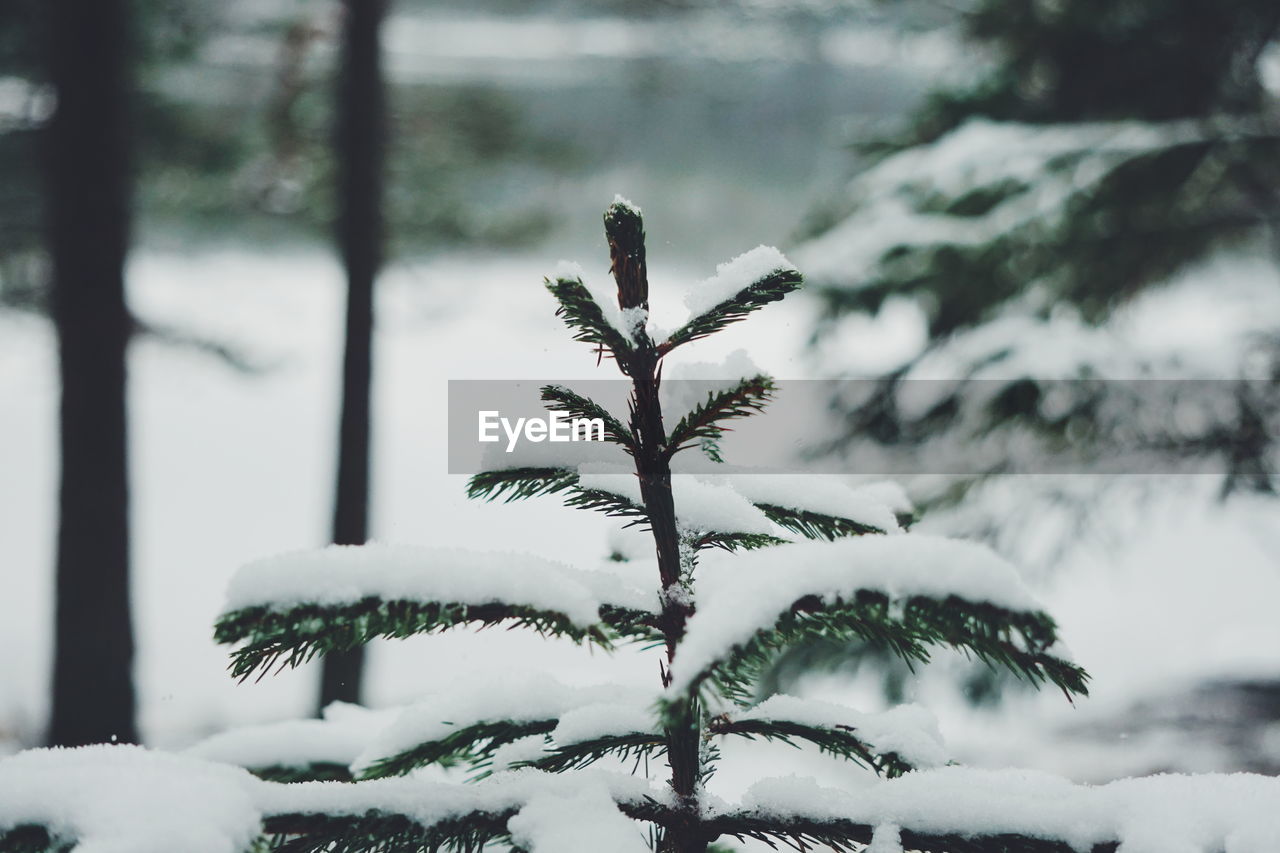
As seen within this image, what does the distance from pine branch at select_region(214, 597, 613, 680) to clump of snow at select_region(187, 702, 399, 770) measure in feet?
1.43

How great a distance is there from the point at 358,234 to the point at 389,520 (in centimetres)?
521

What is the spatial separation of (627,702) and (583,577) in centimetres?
18

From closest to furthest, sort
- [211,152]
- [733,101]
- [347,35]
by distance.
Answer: [347,35]
[211,152]
[733,101]

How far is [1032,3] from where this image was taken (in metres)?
4.40

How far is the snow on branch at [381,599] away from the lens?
0.69 meters

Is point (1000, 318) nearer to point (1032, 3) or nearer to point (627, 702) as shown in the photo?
point (1032, 3)

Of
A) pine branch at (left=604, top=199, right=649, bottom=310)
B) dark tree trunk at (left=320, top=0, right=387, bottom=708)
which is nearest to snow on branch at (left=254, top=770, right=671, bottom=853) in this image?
pine branch at (left=604, top=199, right=649, bottom=310)

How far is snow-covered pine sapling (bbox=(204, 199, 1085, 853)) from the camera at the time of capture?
0.68m

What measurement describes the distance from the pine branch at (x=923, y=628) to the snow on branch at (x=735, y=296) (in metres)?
0.26

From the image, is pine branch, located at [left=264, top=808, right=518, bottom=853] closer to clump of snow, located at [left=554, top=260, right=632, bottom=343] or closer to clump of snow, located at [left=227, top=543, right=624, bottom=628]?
clump of snow, located at [left=227, top=543, right=624, bottom=628]

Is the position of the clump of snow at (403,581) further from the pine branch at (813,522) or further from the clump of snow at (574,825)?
the pine branch at (813,522)

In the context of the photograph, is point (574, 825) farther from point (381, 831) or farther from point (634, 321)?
point (634, 321)

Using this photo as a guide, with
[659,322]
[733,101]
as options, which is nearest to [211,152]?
[659,322]

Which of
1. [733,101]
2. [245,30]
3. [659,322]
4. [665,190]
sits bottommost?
[659,322]
